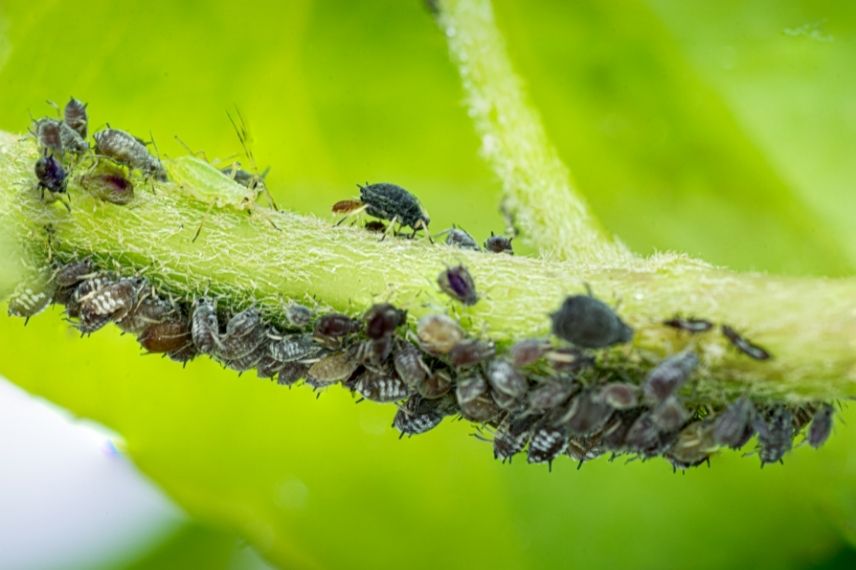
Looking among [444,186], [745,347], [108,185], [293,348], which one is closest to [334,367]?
[293,348]

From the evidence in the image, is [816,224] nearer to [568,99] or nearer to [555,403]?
[568,99]

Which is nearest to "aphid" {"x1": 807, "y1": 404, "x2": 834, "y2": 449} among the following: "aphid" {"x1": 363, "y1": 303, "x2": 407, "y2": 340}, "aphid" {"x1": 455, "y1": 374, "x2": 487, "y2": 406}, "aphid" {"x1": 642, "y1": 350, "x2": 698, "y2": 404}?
"aphid" {"x1": 642, "y1": 350, "x2": 698, "y2": 404}

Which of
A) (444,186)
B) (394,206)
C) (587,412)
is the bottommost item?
(587,412)

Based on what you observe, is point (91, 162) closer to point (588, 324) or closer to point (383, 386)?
point (383, 386)

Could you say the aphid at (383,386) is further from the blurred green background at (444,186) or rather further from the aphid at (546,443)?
the blurred green background at (444,186)

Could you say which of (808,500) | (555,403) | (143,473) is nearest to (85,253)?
(555,403)

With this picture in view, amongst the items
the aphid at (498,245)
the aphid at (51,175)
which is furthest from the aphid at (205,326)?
the aphid at (498,245)
